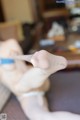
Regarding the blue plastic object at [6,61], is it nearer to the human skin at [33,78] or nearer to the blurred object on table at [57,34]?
the human skin at [33,78]

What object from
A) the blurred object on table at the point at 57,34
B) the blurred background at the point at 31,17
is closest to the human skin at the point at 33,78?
the blurred object on table at the point at 57,34

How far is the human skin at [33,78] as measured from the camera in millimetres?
573

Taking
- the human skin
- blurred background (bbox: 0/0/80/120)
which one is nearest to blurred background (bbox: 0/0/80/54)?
blurred background (bbox: 0/0/80/120)

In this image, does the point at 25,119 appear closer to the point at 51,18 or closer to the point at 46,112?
the point at 46,112

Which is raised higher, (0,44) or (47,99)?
(0,44)

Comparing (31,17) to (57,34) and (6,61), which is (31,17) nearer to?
(57,34)

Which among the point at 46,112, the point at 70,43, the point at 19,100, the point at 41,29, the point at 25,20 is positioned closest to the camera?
the point at 46,112

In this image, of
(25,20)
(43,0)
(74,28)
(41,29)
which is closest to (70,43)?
(74,28)

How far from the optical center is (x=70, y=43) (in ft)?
4.72

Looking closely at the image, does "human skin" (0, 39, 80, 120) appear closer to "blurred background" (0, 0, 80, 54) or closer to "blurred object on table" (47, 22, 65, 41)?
"blurred object on table" (47, 22, 65, 41)

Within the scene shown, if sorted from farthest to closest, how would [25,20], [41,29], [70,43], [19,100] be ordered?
[25,20] < [41,29] < [70,43] < [19,100]

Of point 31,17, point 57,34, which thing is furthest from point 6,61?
point 31,17

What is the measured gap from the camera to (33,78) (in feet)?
2.11

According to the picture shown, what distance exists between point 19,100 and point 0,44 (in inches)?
7.6
